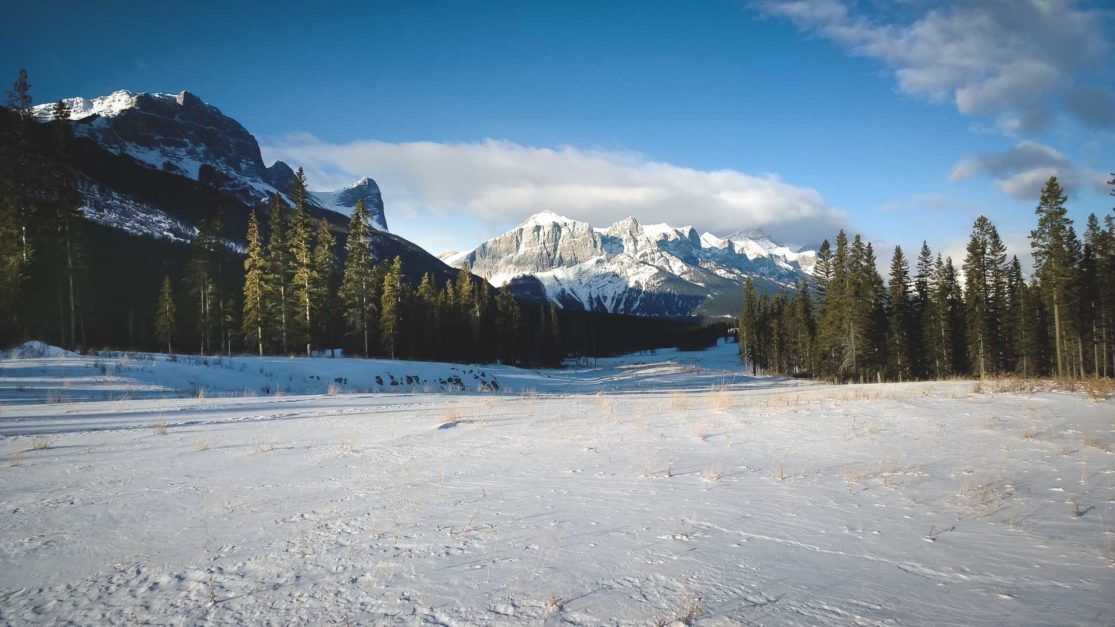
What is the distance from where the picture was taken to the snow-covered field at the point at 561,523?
358 centimetres

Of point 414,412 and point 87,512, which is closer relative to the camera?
point 87,512

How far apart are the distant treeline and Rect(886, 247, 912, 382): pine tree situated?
1933 inches

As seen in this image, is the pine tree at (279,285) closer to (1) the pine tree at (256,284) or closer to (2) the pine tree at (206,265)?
(1) the pine tree at (256,284)

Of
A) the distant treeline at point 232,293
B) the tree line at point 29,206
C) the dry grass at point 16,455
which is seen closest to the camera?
the dry grass at point 16,455

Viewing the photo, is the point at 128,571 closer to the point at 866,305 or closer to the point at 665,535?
the point at 665,535

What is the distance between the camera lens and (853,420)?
11.7 metres

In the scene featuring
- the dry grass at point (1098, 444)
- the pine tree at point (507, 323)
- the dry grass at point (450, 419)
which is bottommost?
the dry grass at point (1098, 444)

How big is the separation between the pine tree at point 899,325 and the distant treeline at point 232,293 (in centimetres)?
4911

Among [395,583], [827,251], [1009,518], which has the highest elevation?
[827,251]

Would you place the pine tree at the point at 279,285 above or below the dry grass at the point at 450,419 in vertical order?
above

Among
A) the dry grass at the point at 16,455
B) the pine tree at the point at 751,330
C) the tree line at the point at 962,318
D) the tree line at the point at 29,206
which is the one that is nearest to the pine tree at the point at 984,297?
the tree line at the point at 962,318

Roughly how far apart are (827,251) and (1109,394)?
157 feet

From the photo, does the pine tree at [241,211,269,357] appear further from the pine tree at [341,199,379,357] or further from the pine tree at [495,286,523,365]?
the pine tree at [495,286,523,365]

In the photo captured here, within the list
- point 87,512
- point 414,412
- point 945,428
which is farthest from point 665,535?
point 414,412
